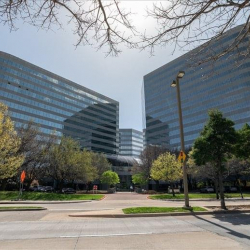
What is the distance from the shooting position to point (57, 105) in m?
106

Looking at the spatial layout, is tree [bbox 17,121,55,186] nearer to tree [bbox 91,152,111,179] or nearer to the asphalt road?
tree [bbox 91,152,111,179]

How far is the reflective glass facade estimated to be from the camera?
172 metres

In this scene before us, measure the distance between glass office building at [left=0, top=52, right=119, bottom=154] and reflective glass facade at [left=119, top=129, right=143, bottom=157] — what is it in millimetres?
33013

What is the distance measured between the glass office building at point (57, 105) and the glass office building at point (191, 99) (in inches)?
783

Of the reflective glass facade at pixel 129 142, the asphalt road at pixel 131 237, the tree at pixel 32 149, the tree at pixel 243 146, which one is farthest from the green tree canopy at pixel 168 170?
the reflective glass facade at pixel 129 142

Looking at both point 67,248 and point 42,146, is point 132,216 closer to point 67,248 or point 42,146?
point 67,248

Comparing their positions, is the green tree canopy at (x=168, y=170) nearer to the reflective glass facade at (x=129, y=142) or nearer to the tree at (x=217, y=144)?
the tree at (x=217, y=144)

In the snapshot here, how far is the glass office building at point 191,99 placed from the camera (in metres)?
87.4

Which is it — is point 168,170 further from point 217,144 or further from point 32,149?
point 217,144

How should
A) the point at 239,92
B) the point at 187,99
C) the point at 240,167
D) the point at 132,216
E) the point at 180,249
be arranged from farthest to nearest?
the point at 187,99
the point at 239,92
the point at 240,167
the point at 132,216
the point at 180,249

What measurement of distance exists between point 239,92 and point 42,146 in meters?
68.5

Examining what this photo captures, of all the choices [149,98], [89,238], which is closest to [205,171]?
[89,238]

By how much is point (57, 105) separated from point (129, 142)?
252ft

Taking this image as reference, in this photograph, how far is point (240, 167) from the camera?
4325 cm
